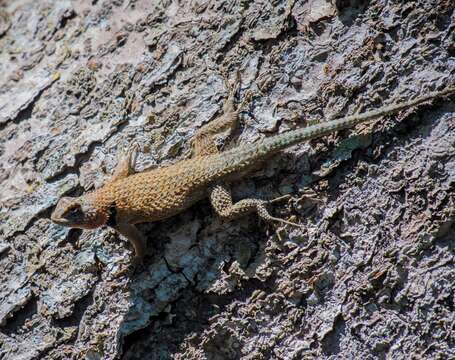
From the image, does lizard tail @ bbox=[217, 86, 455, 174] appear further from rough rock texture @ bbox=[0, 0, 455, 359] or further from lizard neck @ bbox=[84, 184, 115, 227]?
lizard neck @ bbox=[84, 184, 115, 227]

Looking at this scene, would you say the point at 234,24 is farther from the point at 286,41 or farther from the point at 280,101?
the point at 280,101

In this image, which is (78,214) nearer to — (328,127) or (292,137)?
(292,137)

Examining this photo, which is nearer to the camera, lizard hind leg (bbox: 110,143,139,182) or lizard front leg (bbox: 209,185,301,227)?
lizard front leg (bbox: 209,185,301,227)

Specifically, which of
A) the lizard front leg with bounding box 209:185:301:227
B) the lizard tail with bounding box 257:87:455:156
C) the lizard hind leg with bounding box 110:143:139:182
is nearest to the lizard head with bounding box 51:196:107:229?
the lizard hind leg with bounding box 110:143:139:182

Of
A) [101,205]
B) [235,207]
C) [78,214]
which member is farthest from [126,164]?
[235,207]

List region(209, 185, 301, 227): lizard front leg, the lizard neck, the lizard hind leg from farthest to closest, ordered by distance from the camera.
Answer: the lizard hind leg, the lizard neck, region(209, 185, 301, 227): lizard front leg

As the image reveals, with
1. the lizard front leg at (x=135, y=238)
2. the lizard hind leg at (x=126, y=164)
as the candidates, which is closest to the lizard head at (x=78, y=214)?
the lizard front leg at (x=135, y=238)

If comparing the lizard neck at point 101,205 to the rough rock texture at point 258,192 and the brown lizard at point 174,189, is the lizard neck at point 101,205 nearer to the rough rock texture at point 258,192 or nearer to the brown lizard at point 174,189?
the brown lizard at point 174,189

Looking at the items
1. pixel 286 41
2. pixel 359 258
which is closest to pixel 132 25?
pixel 286 41
